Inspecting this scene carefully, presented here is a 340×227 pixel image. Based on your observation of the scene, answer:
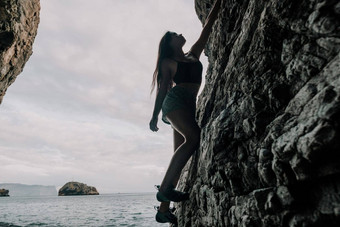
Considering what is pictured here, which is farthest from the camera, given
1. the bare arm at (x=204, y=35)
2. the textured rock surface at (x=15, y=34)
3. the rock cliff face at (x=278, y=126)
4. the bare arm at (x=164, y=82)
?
the textured rock surface at (x=15, y=34)

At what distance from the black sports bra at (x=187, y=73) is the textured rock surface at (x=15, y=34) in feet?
65.1

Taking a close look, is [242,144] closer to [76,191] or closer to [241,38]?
[241,38]

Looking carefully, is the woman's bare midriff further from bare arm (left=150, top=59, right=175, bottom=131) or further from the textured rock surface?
the textured rock surface

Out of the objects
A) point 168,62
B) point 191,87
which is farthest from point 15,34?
point 191,87

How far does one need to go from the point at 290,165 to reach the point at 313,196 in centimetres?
26

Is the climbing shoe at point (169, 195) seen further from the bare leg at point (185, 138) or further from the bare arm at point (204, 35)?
the bare arm at point (204, 35)

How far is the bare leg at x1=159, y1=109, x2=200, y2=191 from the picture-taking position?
3.89 m

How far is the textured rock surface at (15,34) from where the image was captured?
17.6m

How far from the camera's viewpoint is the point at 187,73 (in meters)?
4.41

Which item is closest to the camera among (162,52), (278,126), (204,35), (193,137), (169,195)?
(278,126)

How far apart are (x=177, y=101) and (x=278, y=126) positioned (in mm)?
2316

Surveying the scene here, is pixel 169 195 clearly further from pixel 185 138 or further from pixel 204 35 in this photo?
pixel 204 35

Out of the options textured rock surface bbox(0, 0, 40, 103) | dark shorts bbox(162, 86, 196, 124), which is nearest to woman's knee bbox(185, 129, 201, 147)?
dark shorts bbox(162, 86, 196, 124)

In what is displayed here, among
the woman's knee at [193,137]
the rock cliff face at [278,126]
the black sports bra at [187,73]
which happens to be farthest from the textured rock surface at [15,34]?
the rock cliff face at [278,126]
